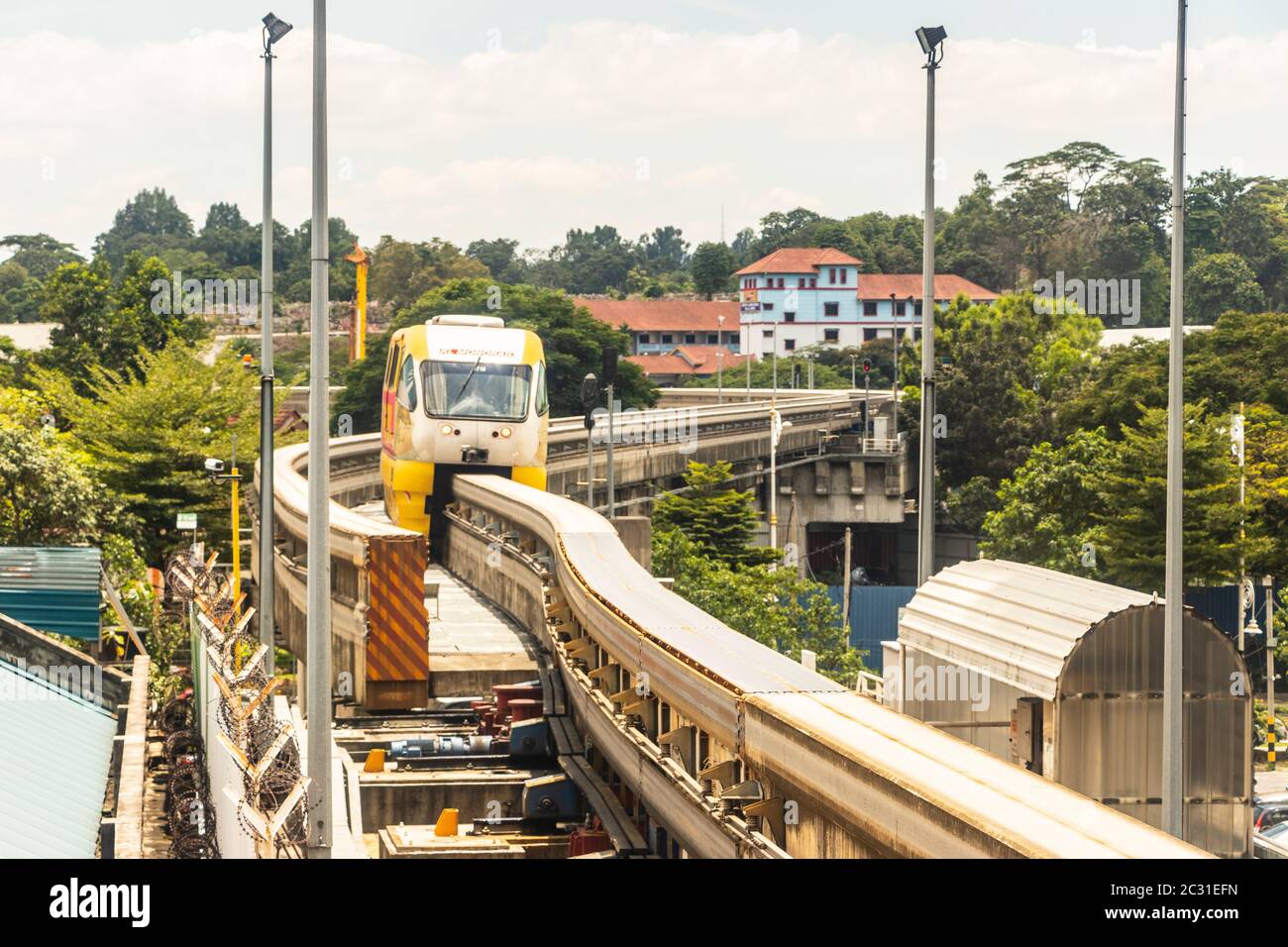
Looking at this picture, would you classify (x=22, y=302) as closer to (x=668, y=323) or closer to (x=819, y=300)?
(x=668, y=323)

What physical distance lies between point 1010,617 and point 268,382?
13.3 meters

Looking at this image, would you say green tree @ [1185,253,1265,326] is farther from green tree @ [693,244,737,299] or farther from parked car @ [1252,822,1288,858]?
parked car @ [1252,822,1288,858]

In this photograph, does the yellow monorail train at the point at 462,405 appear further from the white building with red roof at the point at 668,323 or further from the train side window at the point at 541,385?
the white building with red roof at the point at 668,323

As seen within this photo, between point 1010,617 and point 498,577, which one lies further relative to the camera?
point 498,577

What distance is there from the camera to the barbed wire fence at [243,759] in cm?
1166

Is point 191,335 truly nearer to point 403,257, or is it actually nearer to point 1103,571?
point 1103,571

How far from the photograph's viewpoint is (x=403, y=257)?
13712 centimetres

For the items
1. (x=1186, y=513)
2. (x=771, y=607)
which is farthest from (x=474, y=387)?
(x=1186, y=513)

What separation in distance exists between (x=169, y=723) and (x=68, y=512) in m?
11.3

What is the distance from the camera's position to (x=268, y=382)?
81.9 ft
